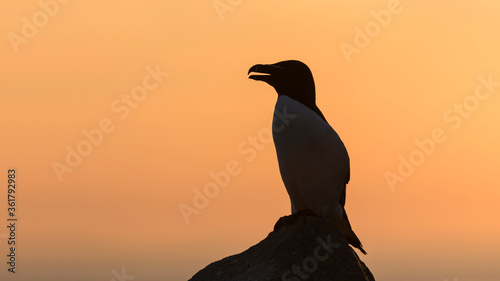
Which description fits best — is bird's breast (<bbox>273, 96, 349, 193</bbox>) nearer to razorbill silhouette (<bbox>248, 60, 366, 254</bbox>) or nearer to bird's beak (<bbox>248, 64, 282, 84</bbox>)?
razorbill silhouette (<bbox>248, 60, 366, 254</bbox>)

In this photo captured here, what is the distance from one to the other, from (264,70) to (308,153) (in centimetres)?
133

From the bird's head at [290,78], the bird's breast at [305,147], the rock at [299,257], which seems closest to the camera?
the rock at [299,257]

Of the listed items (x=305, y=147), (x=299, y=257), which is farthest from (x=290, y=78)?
(x=299, y=257)

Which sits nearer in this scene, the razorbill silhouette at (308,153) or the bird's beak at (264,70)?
the razorbill silhouette at (308,153)

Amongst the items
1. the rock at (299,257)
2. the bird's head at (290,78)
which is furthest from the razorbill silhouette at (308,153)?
the rock at (299,257)

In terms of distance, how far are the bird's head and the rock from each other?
1.52 meters

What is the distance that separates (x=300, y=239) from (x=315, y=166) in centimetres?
94

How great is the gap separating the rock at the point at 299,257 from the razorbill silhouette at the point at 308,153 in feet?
0.99

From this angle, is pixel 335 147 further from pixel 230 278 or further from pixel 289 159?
pixel 230 278

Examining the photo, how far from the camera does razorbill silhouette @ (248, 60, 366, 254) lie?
29.8ft

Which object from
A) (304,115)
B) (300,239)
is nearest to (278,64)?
(304,115)

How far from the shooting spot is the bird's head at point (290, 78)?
9562mm

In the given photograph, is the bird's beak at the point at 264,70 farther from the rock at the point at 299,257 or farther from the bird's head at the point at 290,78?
the rock at the point at 299,257

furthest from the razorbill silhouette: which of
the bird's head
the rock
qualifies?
the rock
